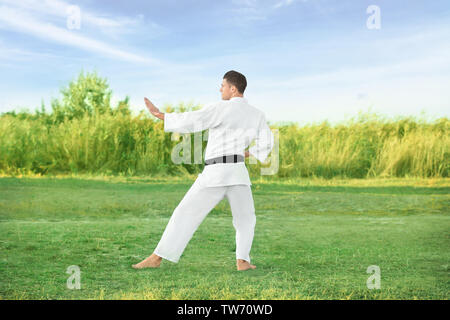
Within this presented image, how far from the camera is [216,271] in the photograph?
5.13 metres

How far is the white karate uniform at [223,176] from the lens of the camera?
4.86m

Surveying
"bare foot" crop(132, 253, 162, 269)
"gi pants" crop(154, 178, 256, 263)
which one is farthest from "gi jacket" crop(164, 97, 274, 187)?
"bare foot" crop(132, 253, 162, 269)

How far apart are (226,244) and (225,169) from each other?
6.40 ft

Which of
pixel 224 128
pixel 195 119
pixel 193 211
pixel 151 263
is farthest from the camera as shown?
pixel 151 263

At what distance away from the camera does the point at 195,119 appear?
4781 millimetres

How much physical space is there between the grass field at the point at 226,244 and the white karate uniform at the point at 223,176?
0.37 metres

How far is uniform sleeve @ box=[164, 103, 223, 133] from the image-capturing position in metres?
4.78

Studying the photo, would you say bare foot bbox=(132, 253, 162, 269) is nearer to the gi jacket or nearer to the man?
the man

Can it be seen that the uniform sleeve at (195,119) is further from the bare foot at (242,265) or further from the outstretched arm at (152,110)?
the bare foot at (242,265)

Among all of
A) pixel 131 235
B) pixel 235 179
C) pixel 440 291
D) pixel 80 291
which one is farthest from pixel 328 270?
pixel 131 235

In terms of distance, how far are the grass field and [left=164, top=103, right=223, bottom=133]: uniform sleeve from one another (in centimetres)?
149

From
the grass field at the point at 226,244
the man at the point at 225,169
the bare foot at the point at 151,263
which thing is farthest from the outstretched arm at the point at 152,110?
the grass field at the point at 226,244

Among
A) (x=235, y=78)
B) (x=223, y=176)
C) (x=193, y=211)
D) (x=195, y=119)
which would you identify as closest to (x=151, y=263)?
(x=193, y=211)

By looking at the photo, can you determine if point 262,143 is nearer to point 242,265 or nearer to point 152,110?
point 152,110
